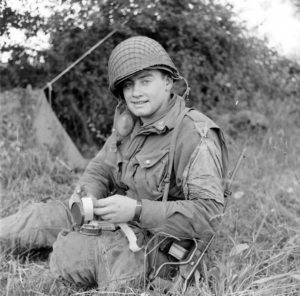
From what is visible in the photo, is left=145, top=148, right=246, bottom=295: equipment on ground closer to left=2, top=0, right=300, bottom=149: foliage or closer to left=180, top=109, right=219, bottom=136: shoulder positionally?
left=180, top=109, right=219, bottom=136: shoulder

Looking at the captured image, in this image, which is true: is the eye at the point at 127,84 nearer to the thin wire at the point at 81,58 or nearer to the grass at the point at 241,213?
the grass at the point at 241,213

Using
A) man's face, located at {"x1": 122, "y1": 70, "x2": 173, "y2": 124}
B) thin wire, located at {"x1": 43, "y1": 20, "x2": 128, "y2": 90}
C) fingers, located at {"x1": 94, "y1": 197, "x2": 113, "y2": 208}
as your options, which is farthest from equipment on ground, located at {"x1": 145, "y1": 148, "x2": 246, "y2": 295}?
thin wire, located at {"x1": 43, "y1": 20, "x2": 128, "y2": 90}

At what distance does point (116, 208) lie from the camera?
2.77 meters

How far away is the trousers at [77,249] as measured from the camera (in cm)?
295

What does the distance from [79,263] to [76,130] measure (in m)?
2.70

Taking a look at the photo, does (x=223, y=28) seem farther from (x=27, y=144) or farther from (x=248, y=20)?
(x=27, y=144)

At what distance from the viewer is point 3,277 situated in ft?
10.2

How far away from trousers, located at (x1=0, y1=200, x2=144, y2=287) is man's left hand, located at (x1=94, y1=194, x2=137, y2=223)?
0.94 ft

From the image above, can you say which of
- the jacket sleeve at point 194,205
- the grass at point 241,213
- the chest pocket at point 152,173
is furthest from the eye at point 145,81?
the grass at point 241,213

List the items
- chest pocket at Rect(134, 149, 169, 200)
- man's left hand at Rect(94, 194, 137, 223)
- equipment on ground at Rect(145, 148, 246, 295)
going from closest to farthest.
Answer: man's left hand at Rect(94, 194, 137, 223)
equipment on ground at Rect(145, 148, 246, 295)
chest pocket at Rect(134, 149, 169, 200)

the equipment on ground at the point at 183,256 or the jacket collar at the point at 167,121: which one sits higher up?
the jacket collar at the point at 167,121

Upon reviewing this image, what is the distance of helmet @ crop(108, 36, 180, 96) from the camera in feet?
9.92

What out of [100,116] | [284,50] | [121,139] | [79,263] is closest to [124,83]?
[121,139]

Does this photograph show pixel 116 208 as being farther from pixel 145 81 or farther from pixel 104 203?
pixel 145 81
